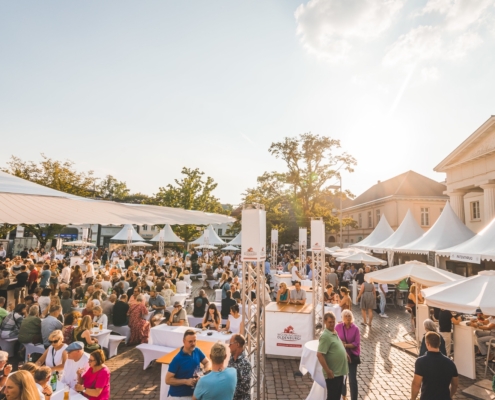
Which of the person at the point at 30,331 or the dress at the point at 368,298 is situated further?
the dress at the point at 368,298

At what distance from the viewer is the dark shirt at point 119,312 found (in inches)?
353

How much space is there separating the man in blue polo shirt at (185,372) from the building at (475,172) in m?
25.4

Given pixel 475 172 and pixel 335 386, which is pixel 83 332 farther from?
pixel 475 172

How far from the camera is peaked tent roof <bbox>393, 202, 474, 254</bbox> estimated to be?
1509 cm

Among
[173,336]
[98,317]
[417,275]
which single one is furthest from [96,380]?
[417,275]

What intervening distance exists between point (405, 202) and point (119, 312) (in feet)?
129

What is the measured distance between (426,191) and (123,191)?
6321 centimetres

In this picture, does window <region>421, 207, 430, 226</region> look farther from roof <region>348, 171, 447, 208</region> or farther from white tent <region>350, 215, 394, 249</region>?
white tent <region>350, 215, 394, 249</region>

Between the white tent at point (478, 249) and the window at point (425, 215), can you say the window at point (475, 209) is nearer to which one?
the window at point (425, 215)

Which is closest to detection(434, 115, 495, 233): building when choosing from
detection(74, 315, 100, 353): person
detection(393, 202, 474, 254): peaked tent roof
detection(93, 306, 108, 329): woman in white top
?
detection(393, 202, 474, 254): peaked tent roof

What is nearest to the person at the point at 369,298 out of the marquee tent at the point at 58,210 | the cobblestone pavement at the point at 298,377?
the cobblestone pavement at the point at 298,377

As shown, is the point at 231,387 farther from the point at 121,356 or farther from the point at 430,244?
the point at 430,244

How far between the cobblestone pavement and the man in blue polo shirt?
2.07m

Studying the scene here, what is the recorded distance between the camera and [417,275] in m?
9.27
